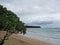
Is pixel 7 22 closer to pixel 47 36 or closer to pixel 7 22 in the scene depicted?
pixel 7 22

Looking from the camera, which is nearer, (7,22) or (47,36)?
(7,22)

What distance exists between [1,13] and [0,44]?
1337cm

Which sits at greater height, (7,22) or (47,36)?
(7,22)

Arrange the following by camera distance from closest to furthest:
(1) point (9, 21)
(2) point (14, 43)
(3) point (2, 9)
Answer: (2) point (14, 43), (1) point (9, 21), (3) point (2, 9)

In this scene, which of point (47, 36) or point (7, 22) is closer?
point (7, 22)

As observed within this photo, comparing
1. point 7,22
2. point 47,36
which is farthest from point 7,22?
point 47,36

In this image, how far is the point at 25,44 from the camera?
22.2 meters

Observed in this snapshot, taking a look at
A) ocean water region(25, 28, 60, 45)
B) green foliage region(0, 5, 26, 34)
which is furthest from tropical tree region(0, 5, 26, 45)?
ocean water region(25, 28, 60, 45)

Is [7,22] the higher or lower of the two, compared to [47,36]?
higher

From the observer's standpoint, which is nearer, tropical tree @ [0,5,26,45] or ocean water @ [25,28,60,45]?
tropical tree @ [0,5,26,45]

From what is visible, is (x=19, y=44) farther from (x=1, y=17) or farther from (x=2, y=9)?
(x=2, y=9)

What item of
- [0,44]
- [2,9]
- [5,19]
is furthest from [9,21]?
[0,44]

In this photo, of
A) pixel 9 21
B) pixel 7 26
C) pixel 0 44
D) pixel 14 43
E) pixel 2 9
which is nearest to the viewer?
pixel 0 44

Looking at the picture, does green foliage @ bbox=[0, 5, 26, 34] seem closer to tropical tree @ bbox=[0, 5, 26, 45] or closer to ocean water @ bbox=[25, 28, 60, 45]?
tropical tree @ bbox=[0, 5, 26, 45]
